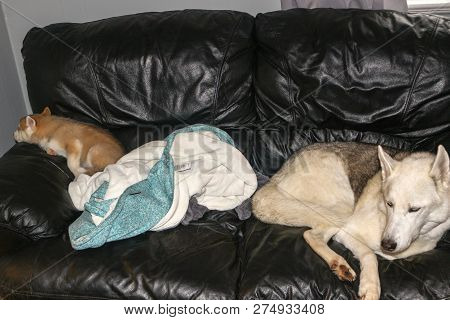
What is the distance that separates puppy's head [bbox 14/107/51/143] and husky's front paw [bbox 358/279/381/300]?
2247mm

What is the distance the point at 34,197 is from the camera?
8.29 feet

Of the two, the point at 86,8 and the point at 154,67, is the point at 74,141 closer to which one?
the point at 154,67

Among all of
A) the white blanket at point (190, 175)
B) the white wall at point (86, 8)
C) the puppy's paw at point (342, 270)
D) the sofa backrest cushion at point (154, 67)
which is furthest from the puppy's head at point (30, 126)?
the puppy's paw at point (342, 270)

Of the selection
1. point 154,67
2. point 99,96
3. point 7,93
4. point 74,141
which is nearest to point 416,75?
point 154,67

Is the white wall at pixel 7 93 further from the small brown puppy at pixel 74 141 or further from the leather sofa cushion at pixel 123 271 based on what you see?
the leather sofa cushion at pixel 123 271

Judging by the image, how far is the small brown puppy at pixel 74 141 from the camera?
2973mm

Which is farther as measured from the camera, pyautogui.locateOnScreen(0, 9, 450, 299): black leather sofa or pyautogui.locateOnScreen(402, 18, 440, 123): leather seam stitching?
pyautogui.locateOnScreen(402, 18, 440, 123): leather seam stitching

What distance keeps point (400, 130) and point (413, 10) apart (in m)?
1.25

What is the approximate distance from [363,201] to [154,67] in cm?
154

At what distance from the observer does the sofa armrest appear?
7.97 ft

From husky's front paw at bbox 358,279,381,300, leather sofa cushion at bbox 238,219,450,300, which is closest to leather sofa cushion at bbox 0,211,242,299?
leather sofa cushion at bbox 238,219,450,300

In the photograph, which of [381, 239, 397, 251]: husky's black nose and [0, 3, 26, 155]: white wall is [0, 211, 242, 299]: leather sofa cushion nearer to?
[381, 239, 397, 251]: husky's black nose
